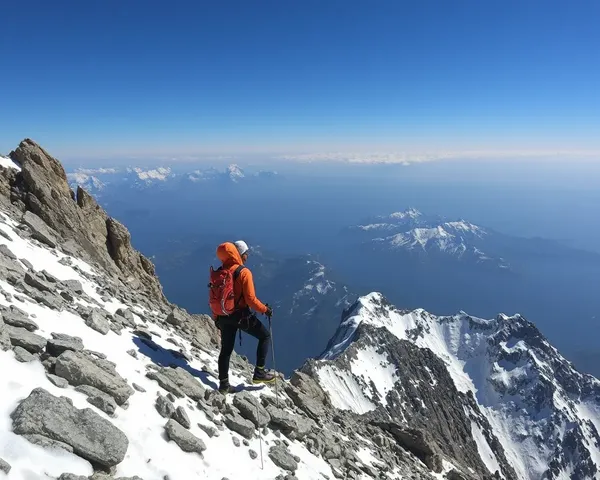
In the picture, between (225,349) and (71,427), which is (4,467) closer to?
(71,427)

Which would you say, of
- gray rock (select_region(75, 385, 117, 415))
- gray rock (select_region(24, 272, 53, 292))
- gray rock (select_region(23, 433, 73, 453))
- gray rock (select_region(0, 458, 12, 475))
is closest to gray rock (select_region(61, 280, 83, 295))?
gray rock (select_region(24, 272, 53, 292))

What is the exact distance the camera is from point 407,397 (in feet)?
387

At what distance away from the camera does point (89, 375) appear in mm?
8258

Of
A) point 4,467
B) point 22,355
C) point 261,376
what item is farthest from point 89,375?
point 261,376

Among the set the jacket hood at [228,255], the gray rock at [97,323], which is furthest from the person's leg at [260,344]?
the gray rock at [97,323]

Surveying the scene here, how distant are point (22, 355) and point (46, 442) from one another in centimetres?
237

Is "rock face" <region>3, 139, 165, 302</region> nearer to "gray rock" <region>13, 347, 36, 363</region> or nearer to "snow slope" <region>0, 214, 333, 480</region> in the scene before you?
"snow slope" <region>0, 214, 333, 480</region>

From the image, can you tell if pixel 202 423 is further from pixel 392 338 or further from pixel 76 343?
pixel 392 338

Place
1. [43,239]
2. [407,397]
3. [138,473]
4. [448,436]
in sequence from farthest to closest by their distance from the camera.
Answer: [407,397] → [448,436] → [43,239] → [138,473]

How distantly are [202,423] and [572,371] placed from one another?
228 m

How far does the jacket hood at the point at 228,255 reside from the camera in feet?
38.3

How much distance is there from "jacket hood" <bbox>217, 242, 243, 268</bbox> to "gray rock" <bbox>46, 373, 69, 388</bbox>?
16.5ft

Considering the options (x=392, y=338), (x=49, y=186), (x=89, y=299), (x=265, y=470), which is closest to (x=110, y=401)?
(x=265, y=470)

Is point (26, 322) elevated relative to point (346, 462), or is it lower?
elevated
